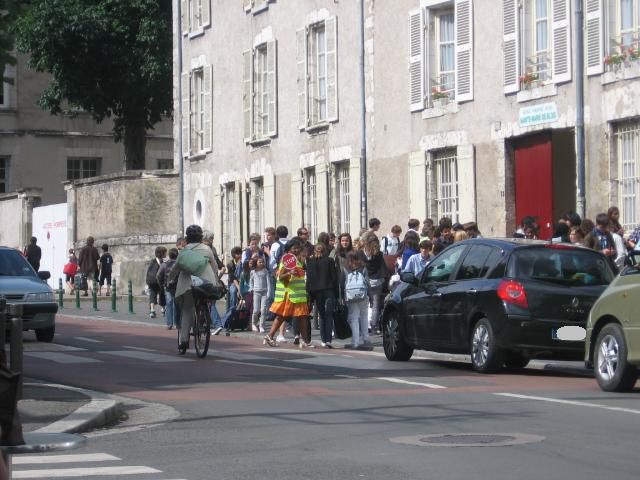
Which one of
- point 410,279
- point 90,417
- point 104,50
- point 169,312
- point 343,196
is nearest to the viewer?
point 90,417

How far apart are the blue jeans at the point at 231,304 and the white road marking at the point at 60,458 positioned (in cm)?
1740

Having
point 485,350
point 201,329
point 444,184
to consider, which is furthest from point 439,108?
point 485,350

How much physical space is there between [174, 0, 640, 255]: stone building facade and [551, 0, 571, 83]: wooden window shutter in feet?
0.11

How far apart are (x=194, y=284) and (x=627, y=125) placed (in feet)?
26.9

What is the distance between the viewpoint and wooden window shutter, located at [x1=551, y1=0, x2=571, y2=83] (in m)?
27.2

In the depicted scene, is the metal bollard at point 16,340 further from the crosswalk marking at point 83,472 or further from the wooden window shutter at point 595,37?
the wooden window shutter at point 595,37

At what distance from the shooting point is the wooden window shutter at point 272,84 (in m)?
38.8

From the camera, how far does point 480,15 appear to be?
29891 mm

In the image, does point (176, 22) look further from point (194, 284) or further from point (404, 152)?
point (194, 284)

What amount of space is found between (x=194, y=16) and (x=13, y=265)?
1876 centimetres

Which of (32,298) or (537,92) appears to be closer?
(32,298)

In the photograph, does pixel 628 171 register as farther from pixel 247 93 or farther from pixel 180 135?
pixel 180 135

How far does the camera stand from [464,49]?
1200 inches

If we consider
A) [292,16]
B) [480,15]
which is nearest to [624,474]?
[480,15]
